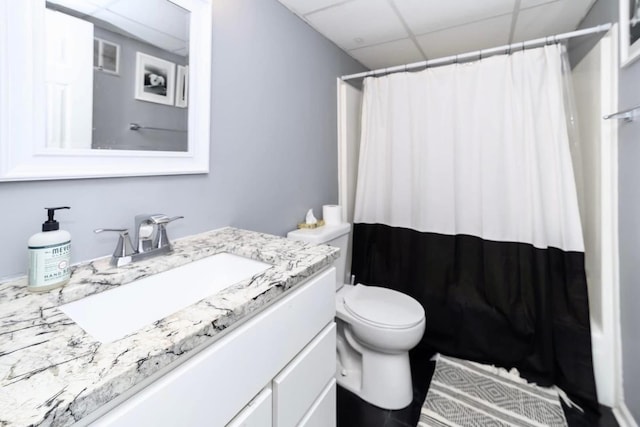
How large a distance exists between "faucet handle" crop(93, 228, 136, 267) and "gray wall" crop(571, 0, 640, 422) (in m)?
1.92

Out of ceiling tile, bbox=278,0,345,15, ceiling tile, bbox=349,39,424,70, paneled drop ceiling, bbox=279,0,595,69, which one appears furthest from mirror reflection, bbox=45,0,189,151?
ceiling tile, bbox=349,39,424,70

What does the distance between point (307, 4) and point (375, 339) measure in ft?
5.78

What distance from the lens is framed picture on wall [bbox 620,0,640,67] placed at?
1117 millimetres

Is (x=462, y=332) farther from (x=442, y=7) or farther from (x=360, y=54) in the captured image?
(x=360, y=54)

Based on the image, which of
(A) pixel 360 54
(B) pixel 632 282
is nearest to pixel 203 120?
(A) pixel 360 54

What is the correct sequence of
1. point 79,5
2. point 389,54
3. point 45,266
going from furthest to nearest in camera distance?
point 389,54 → point 79,5 → point 45,266

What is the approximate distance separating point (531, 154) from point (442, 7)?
918 millimetres

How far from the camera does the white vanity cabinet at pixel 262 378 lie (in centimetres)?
50

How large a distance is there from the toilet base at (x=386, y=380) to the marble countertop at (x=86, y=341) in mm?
858

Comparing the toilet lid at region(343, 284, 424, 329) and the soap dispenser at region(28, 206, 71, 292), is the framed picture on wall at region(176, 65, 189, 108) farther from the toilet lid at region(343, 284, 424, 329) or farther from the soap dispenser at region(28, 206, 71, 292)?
→ the toilet lid at region(343, 284, 424, 329)

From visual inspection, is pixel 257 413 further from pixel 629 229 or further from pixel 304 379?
pixel 629 229

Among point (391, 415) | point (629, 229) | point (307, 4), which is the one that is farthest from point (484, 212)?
point (307, 4)

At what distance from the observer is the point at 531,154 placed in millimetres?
1532

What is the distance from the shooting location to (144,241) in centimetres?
95
